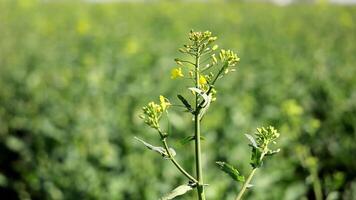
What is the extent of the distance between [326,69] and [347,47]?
4.09ft

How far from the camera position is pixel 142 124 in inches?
130

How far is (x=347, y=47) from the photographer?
5734 millimetres

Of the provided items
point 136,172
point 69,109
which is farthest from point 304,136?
point 69,109

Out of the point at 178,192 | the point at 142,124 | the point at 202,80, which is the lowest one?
the point at 178,192

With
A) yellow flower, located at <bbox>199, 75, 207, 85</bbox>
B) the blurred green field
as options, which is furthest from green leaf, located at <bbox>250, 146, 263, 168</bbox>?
the blurred green field

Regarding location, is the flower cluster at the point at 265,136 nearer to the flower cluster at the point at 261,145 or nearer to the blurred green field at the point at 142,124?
the flower cluster at the point at 261,145

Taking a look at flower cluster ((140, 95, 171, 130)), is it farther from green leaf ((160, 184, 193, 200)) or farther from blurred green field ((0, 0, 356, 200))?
blurred green field ((0, 0, 356, 200))

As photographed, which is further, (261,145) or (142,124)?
(142,124)

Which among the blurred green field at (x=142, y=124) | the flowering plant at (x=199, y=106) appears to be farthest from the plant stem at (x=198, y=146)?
the blurred green field at (x=142, y=124)

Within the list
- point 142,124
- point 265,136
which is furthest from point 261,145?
point 142,124

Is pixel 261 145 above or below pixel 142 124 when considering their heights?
below

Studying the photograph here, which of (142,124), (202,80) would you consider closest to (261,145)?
(202,80)

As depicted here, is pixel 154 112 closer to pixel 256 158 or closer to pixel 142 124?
pixel 256 158

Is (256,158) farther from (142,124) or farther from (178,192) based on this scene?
(142,124)
